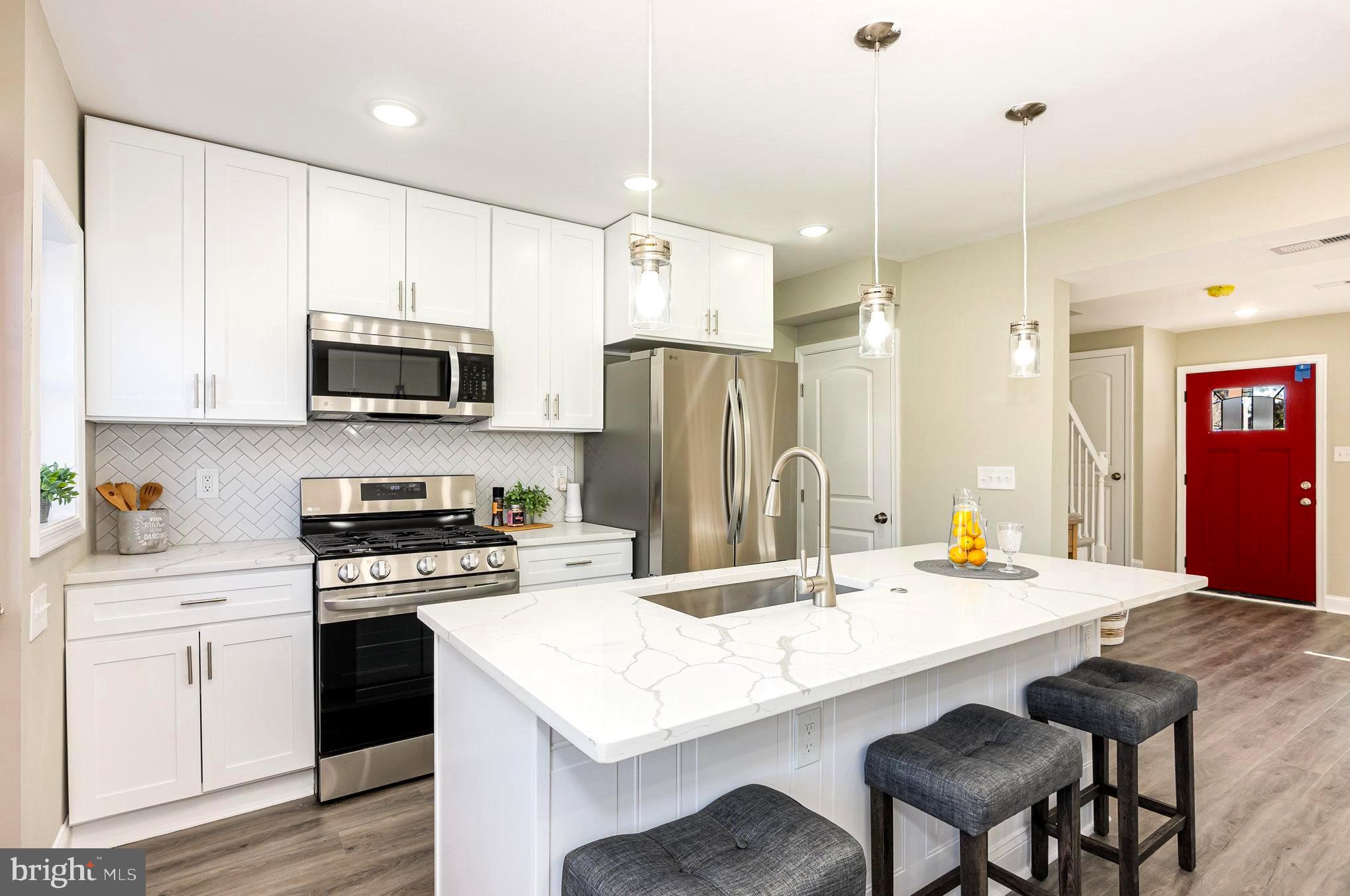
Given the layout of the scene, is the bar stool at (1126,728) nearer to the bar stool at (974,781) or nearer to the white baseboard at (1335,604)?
the bar stool at (974,781)

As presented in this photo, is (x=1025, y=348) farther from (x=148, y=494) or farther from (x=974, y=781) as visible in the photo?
(x=148, y=494)

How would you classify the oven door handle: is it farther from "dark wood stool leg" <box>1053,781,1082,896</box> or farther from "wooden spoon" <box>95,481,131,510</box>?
"dark wood stool leg" <box>1053,781,1082,896</box>

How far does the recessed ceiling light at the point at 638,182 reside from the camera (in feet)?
9.83

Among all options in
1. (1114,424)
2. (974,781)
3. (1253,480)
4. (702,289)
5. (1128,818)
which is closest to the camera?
(974,781)

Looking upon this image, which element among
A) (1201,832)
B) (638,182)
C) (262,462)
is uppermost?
(638,182)

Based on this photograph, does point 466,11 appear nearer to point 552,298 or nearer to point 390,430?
point 552,298

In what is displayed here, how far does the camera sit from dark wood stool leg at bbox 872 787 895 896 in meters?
1.65

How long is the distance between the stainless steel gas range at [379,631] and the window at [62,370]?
749 millimetres

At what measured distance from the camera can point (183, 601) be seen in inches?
93.6

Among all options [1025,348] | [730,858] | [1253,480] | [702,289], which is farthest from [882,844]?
[1253,480]

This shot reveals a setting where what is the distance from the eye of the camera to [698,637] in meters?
1.50

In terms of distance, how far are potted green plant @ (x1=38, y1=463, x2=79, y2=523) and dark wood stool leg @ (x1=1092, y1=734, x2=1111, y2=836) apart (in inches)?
132

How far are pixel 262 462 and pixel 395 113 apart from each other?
1.62 meters

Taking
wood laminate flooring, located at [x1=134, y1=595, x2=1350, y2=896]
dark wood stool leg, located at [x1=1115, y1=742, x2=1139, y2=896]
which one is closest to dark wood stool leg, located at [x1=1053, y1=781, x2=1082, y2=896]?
dark wood stool leg, located at [x1=1115, y1=742, x2=1139, y2=896]
